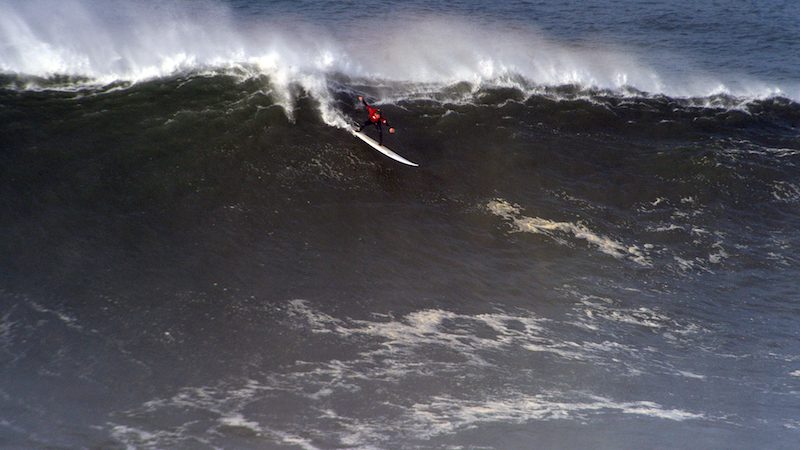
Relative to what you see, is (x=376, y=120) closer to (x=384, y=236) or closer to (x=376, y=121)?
(x=376, y=121)

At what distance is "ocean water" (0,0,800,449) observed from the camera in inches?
467

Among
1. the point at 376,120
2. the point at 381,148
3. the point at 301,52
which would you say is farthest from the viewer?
the point at 301,52

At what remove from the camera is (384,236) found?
1580 centimetres

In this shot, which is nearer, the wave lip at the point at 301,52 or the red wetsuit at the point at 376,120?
the red wetsuit at the point at 376,120

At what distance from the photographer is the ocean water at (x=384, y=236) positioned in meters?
11.9

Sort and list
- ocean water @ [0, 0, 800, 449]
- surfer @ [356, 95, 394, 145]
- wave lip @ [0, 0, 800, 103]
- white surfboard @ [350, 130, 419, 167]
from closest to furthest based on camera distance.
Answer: ocean water @ [0, 0, 800, 449] < surfer @ [356, 95, 394, 145] < white surfboard @ [350, 130, 419, 167] < wave lip @ [0, 0, 800, 103]

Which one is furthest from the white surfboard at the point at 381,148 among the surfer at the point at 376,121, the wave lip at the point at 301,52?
the wave lip at the point at 301,52

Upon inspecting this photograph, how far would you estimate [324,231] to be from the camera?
15.7 m

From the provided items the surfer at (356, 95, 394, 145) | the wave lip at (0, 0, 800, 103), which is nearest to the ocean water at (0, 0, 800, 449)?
the wave lip at (0, 0, 800, 103)

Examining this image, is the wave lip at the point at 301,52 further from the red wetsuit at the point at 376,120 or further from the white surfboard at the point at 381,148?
the red wetsuit at the point at 376,120

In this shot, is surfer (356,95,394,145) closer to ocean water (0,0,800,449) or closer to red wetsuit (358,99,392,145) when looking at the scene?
red wetsuit (358,99,392,145)

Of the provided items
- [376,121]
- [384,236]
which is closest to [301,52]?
[376,121]

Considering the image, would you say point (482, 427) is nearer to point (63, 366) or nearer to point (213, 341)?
point (213, 341)

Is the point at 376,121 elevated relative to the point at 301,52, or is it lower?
lower
